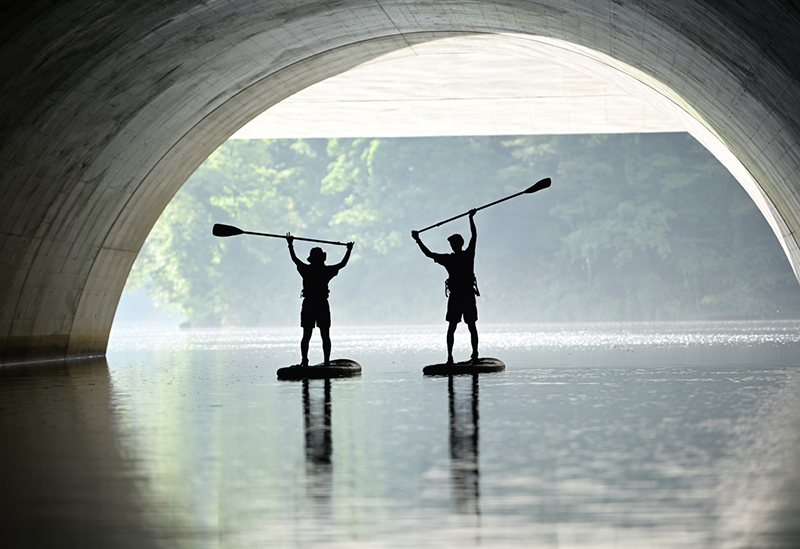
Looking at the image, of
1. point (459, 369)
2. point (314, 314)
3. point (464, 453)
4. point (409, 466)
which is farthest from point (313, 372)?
point (409, 466)

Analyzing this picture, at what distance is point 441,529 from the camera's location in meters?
4.96

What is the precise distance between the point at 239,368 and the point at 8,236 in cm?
436

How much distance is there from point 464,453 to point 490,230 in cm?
7040

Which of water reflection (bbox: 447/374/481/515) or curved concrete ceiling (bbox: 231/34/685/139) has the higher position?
curved concrete ceiling (bbox: 231/34/685/139)

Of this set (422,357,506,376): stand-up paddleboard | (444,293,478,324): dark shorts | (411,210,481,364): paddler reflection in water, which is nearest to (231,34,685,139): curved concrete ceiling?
(411,210,481,364): paddler reflection in water

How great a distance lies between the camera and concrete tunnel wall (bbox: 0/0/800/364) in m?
12.8

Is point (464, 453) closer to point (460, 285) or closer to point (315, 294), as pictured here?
point (315, 294)

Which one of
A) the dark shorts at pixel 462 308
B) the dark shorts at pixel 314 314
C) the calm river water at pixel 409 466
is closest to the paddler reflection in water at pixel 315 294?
the dark shorts at pixel 314 314

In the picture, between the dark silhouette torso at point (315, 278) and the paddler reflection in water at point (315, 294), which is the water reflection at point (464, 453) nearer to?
the paddler reflection in water at point (315, 294)

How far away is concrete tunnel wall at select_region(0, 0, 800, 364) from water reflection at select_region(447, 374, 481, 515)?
434cm

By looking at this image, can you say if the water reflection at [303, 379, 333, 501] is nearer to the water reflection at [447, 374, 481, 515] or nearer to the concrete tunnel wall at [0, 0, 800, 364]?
the water reflection at [447, 374, 481, 515]

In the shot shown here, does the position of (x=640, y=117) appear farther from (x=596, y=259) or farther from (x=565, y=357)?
(x=596, y=259)

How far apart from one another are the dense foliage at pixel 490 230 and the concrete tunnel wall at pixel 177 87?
50.9 metres

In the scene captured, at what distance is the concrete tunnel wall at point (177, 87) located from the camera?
1280 cm
